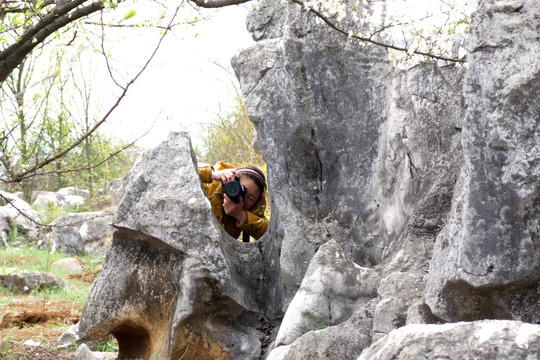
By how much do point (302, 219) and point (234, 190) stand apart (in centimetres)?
69

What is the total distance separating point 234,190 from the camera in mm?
5164

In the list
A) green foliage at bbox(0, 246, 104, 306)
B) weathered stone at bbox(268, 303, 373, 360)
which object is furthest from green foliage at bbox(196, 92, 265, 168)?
weathered stone at bbox(268, 303, 373, 360)

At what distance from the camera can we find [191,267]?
441 cm

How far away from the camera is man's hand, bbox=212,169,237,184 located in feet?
17.5

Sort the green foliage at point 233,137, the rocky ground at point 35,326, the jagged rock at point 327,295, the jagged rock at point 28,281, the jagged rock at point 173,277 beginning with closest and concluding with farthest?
the jagged rock at point 327,295, the jagged rock at point 173,277, the rocky ground at point 35,326, the jagged rock at point 28,281, the green foliage at point 233,137

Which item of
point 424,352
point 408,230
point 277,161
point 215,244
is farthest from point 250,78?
point 424,352

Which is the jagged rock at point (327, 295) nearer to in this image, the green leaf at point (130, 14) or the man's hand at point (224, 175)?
the man's hand at point (224, 175)

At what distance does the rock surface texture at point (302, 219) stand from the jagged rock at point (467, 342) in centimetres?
126

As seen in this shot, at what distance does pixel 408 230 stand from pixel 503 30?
1.53 meters

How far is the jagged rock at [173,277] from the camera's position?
4.45 m

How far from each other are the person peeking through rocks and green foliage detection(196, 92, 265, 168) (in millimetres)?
5277

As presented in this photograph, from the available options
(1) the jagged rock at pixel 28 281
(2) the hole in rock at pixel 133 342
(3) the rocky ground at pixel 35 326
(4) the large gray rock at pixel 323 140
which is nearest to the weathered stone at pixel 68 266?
(1) the jagged rock at pixel 28 281

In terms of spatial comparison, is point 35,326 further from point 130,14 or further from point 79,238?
point 130,14

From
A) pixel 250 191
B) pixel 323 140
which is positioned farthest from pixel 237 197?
pixel 323 140
